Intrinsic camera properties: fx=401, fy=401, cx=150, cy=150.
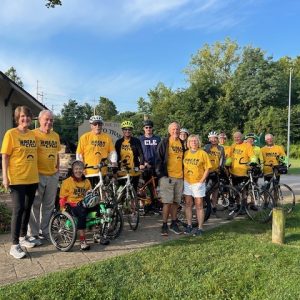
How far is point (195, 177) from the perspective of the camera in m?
6.61

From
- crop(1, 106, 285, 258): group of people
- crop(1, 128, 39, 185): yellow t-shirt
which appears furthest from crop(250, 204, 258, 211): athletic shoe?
crop(1, 128, 39, 185): yellow t-shirt

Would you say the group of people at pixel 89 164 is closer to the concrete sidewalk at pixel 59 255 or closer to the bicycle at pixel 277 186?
the concrete sidewalk at pixel 59 255

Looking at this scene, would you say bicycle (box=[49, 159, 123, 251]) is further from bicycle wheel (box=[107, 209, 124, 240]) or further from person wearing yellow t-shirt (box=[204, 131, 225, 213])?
person wearing yellow t-shirt (box=[204, 131, 225, 213])

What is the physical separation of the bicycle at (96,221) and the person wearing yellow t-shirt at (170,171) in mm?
872

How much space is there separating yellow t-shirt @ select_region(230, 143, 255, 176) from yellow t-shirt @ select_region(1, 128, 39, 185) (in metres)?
4.80

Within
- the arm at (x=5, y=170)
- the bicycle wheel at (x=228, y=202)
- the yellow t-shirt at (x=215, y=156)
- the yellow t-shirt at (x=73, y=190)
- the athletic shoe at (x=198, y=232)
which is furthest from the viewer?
the yellow t-shirt at (x=215, y=156)

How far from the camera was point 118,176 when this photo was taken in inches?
275

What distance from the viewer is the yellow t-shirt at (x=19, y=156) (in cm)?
520

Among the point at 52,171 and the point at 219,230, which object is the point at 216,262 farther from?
the point at 52,171

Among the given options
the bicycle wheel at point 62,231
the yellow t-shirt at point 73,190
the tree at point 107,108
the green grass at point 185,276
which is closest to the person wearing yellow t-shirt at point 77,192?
A: the yellow t-shirt at point 73,190

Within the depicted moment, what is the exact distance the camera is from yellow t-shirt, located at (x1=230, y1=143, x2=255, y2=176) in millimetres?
8648

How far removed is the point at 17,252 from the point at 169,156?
2.79 metres

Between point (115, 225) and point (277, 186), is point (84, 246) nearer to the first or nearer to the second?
point (115, 225)

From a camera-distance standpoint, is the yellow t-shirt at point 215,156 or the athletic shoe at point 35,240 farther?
the yellow t-shirt at point 215,156
